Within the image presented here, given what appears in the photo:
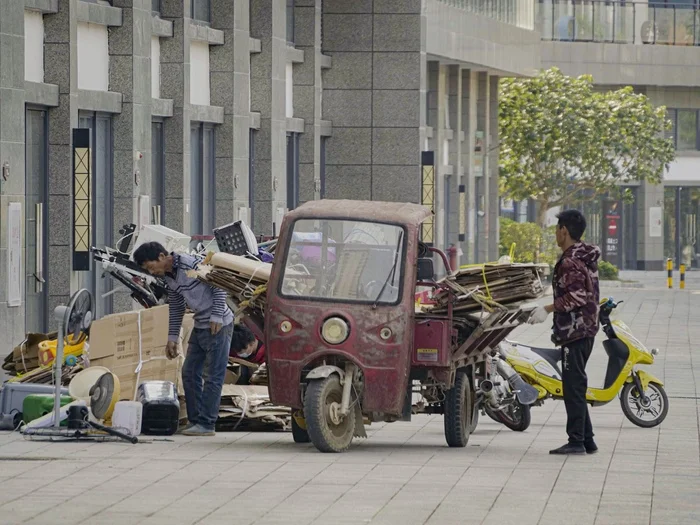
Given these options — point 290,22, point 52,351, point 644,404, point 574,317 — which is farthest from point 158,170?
point 574,317

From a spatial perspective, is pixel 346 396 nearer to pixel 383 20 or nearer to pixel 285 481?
pixel 285 481

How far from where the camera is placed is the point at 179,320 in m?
14.3

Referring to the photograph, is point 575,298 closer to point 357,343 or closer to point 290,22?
point 357,343

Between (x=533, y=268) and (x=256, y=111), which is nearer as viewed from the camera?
(x=533, y=268)

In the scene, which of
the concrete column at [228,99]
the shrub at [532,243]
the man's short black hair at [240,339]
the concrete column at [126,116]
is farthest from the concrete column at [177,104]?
the shrub at [532,243]

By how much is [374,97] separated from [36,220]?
52.9 feet

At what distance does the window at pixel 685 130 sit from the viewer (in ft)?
228

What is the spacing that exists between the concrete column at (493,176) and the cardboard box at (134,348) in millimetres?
39592

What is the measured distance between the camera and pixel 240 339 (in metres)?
16.2

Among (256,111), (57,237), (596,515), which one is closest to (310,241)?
(596,515)

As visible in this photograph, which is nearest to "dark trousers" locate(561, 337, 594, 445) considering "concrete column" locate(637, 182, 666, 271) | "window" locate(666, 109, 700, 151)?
"concrete column" locate(637, 182, 666, 271)

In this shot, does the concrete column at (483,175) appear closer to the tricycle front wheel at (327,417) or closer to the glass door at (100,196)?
the glass door at (100,196)

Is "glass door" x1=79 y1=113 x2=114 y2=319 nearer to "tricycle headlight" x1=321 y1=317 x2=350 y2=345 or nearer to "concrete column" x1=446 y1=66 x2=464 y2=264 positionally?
"tricycle headlight" x1=321 y1=317 x2=350 y2=345

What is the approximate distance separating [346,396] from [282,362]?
575 mm
